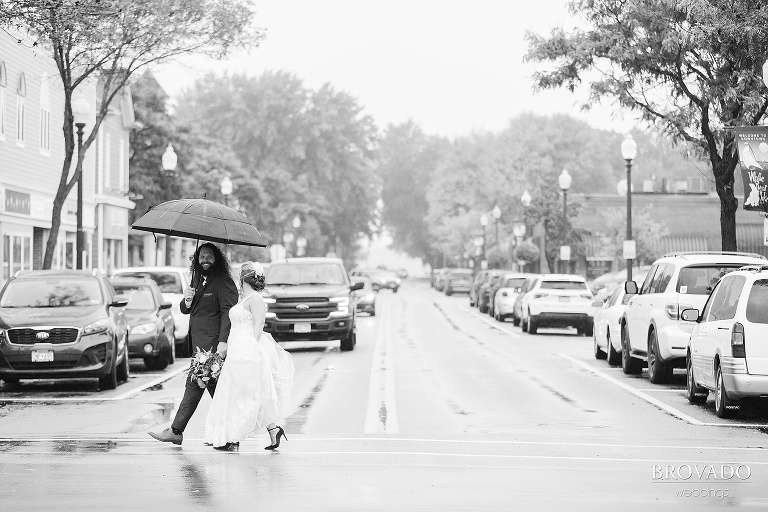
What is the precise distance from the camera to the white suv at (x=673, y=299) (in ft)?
62.5

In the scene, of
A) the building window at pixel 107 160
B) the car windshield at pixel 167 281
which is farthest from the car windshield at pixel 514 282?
the car windshield at pixel 167 281

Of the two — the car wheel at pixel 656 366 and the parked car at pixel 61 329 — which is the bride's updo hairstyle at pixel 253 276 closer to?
the parked car at pixel 61 329

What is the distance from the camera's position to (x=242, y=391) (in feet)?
39.0

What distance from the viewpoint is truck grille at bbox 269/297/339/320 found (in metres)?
27.6

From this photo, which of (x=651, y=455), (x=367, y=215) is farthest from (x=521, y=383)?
(x=367, y=215)

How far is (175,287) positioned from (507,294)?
19.9 m

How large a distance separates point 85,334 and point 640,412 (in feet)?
24.8

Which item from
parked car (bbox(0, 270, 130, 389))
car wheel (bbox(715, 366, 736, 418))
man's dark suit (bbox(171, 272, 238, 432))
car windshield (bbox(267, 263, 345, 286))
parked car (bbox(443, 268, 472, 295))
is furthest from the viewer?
parked car (bbox(443, 268, 472, 295))

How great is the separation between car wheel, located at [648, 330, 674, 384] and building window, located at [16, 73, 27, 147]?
21.9m

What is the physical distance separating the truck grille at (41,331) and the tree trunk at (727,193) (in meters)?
13.5

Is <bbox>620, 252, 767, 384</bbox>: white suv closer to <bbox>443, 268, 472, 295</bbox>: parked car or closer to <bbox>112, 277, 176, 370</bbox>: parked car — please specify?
<bbox>112, 277, 176, 370</bbox>: parked car

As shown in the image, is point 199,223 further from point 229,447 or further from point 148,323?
point 148,323

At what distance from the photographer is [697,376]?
16656mm

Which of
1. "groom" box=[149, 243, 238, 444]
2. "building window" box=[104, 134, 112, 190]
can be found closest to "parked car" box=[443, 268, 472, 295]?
"building window" box=[104, 134, 112, 190]
